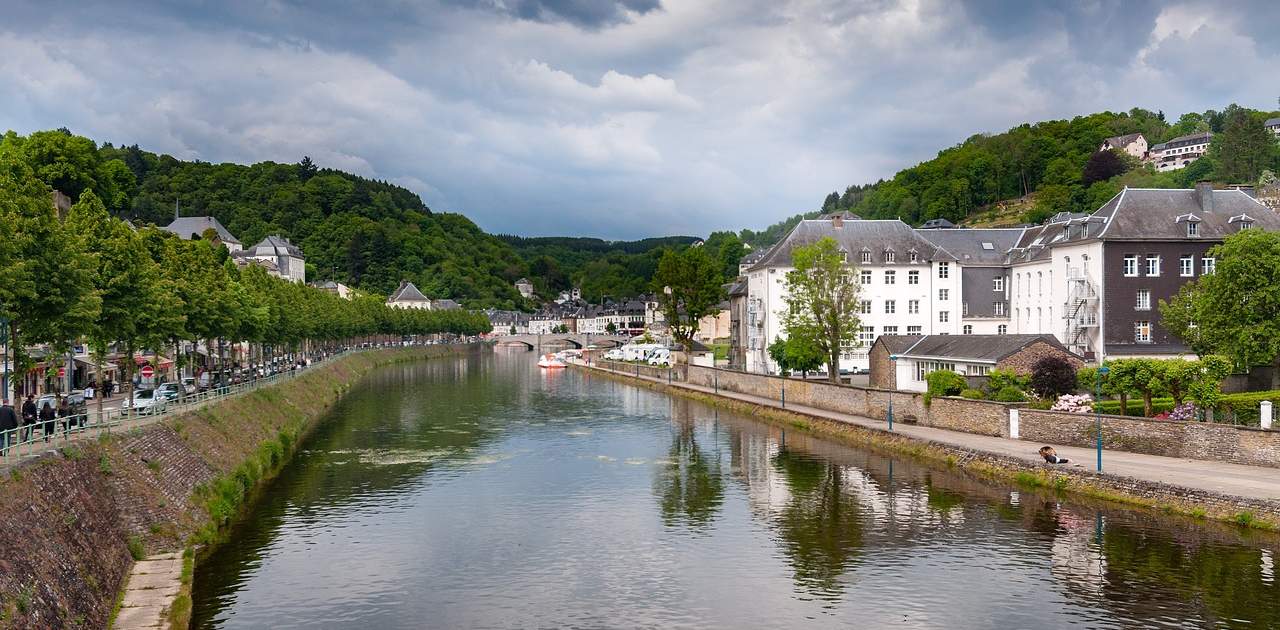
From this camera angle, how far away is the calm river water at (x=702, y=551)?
896 inches

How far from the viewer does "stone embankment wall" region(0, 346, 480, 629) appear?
58.5 feet

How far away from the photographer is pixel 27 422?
29.3 m

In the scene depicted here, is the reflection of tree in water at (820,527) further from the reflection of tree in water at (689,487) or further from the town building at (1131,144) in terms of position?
A: the town building at (1131,144)

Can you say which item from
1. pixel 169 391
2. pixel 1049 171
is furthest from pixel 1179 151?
pixel 169 391

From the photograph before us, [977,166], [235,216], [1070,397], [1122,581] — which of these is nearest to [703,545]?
[1122,581]

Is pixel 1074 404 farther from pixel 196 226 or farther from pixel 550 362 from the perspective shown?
pixel 196 226

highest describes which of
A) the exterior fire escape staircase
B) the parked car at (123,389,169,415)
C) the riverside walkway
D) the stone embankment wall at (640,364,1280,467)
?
the exterior fire escape staircase

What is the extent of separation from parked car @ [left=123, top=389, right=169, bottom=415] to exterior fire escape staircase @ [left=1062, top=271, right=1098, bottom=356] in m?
51.6

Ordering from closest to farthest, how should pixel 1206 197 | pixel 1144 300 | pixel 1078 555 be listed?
1. pixel 1078 555
2. pixel 1144 300
3. pixel 1206 197

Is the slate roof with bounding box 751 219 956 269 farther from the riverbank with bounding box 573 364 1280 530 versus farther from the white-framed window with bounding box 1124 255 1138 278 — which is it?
the riverbank with bounding box 573 364 1280 530

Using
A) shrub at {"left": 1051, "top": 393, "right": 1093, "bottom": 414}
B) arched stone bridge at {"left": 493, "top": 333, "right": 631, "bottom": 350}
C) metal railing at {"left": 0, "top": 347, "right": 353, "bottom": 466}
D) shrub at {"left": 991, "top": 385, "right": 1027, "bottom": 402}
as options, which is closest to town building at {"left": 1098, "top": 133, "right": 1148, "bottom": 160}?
arched stone bridge at {"left": 493, "top": 333, "right": 631, "bottom": 350}

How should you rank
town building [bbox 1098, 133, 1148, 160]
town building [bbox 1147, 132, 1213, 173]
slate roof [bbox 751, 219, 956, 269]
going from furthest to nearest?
town building [bbox 1147, 132, 1213, 173], town building [bbox 1098, 133, 1148, 160], slate roof [bbox 751, 219, 956, 269]

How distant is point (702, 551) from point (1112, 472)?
14.3m

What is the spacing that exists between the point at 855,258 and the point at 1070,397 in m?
38.3
